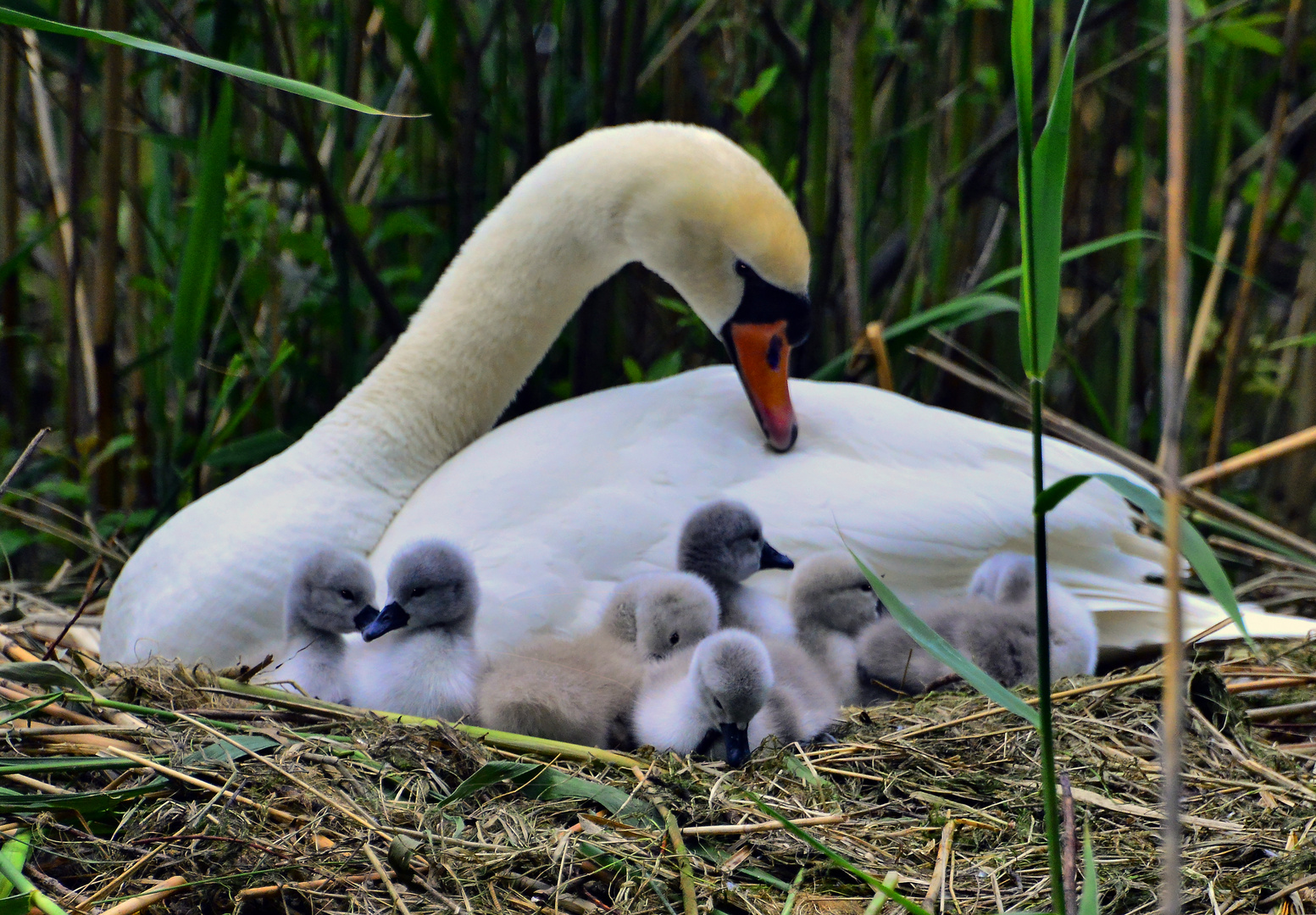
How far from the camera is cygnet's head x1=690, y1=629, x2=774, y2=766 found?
1895 millimetres

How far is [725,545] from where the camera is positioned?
92.4 inches

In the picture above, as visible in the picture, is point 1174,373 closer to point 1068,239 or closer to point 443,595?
point 443,595

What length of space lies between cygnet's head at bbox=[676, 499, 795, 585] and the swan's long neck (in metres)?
0.78

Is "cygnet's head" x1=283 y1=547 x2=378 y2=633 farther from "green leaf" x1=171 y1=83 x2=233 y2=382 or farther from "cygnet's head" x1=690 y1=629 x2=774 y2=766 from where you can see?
"green leaf" x1=171 y1=83 x2=233 y2=382

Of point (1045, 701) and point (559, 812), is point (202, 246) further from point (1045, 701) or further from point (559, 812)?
point (1045, 701)

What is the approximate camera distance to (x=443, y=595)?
2.15m

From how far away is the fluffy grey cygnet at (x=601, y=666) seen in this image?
2027 millimetres

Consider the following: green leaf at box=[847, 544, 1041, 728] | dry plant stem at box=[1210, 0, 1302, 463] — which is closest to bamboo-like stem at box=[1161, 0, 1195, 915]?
green leaf at box=[847, 544, 1041, 728]

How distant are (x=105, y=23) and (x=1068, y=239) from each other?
3092 mm

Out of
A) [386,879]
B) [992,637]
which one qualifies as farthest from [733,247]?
[386,879]

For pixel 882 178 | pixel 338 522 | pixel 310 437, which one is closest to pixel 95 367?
pixel 310 437

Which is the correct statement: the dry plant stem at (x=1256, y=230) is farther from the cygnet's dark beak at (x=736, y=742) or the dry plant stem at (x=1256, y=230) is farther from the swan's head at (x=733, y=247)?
the cygnet's dark beak at (x=736, y=742)

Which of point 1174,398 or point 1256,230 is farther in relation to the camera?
point 1256,230

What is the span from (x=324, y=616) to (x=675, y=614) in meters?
0.65
